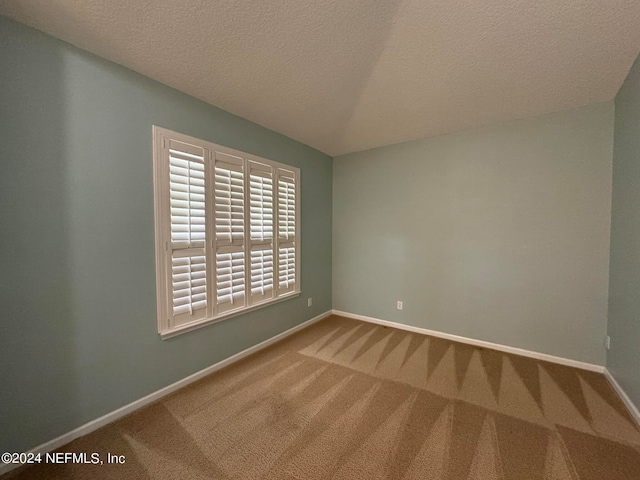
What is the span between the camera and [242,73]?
1749 mm

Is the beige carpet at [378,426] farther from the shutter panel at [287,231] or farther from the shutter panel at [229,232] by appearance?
the shutter panel at [287,231]

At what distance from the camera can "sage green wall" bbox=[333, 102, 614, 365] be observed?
2.19 m

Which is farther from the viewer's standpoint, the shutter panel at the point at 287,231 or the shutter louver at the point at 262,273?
the shutter panel at the point at 287,231

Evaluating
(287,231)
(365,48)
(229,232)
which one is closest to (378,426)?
(229,232)

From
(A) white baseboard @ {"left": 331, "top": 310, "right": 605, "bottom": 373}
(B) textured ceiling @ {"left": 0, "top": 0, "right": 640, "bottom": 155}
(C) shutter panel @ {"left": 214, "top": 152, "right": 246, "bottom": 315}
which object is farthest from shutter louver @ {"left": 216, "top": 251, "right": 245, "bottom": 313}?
(A) white baseboard @ {"left": 331, "top": 310, "right": 605, "bottom": 373}

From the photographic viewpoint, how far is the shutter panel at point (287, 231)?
9.30ft

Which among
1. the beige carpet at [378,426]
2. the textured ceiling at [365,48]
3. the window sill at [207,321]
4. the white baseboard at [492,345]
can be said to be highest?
the textured ceiling at [365,48]

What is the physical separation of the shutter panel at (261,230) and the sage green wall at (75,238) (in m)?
0.70

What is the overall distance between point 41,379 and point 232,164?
6.51 ft


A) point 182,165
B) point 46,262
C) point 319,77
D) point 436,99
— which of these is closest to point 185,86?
point 182,165

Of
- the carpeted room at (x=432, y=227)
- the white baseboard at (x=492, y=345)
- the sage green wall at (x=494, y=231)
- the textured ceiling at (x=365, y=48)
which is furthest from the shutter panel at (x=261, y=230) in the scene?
the white baseboard at (x=492, y=345)

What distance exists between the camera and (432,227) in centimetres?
295

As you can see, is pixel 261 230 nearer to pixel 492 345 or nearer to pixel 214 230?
pixel 214 230

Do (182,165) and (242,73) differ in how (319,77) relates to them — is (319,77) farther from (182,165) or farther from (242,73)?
(182,165)
